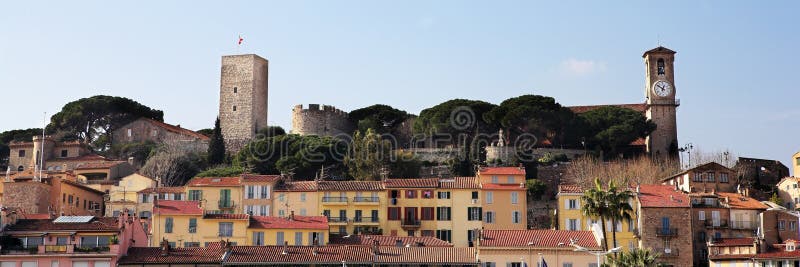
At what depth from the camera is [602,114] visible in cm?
11350

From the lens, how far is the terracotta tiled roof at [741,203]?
78.4m

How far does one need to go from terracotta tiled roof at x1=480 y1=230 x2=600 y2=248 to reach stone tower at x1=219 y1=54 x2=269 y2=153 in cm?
5426

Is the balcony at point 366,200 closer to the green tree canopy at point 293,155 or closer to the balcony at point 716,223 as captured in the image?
the green tree canopy at point 293,155

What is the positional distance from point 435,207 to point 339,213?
5.99m

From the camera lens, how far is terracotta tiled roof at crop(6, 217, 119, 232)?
65688 mm

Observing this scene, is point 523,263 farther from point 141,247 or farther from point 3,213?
point 3,213

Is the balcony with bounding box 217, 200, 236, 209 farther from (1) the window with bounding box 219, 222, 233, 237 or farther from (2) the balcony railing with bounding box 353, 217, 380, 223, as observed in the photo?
(1) the window with bounding box 219, 222, 233, 237

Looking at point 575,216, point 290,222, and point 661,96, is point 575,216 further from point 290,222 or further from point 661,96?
point 661,96

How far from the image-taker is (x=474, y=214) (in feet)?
269

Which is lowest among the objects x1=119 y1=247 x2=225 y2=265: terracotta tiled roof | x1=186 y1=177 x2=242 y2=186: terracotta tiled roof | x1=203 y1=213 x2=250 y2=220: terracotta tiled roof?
x1=119 y1=247 x2=225 y2=265: terracotta tiled roof

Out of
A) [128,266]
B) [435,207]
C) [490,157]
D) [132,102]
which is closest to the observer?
[128,266]

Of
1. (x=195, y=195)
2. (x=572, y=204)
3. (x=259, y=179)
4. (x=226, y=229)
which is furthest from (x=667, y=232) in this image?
(x=195, y=195)

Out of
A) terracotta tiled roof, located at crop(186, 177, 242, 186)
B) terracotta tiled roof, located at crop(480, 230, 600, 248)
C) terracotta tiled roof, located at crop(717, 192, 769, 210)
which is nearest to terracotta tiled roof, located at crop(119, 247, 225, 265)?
terracotta tiled roof, located at crop(480, 230, 600, 248)

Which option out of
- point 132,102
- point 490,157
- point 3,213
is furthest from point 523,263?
point 132,102
